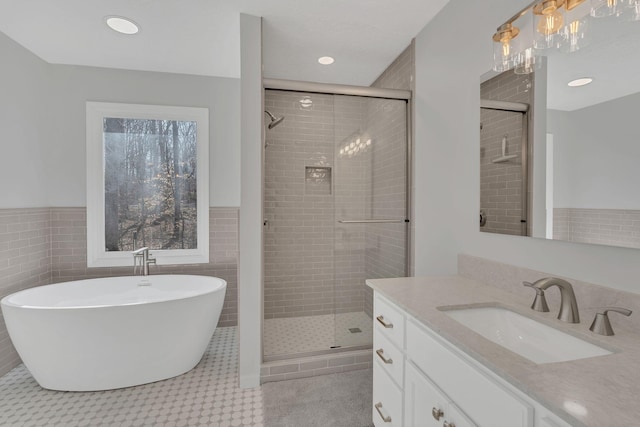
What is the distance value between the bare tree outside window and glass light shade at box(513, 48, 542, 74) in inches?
114

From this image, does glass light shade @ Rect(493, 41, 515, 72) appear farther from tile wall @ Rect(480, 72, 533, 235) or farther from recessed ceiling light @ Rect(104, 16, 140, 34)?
recessed ceiling light @ Rect(104, 16, 140, 34)

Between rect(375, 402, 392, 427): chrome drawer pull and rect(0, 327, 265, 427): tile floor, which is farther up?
rect(375, 402, 392, 427): chrome drawer pull

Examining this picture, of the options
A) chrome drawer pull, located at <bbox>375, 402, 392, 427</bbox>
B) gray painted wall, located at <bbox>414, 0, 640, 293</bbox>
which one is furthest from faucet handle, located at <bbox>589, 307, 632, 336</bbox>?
chrome drawer pull, located at <bbox>375, 402, 392, 427</bbox>

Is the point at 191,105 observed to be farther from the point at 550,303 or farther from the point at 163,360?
the point at 550,303

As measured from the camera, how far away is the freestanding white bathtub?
201cm

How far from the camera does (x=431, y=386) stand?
114 centimetres

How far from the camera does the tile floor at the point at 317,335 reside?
2.56 metres

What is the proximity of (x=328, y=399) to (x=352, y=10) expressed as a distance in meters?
2.66

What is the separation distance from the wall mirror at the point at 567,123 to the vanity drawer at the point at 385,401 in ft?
3.16

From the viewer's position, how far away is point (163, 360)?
226 centimetres

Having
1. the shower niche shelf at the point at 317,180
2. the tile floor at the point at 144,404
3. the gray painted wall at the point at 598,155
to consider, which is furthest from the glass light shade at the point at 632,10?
the tile floor at the point at 144,404

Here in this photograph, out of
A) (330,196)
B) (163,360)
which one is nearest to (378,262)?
(330,196)

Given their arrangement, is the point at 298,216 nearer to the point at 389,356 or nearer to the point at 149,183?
the point at 149,183

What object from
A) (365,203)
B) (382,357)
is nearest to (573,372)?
(382,357)
